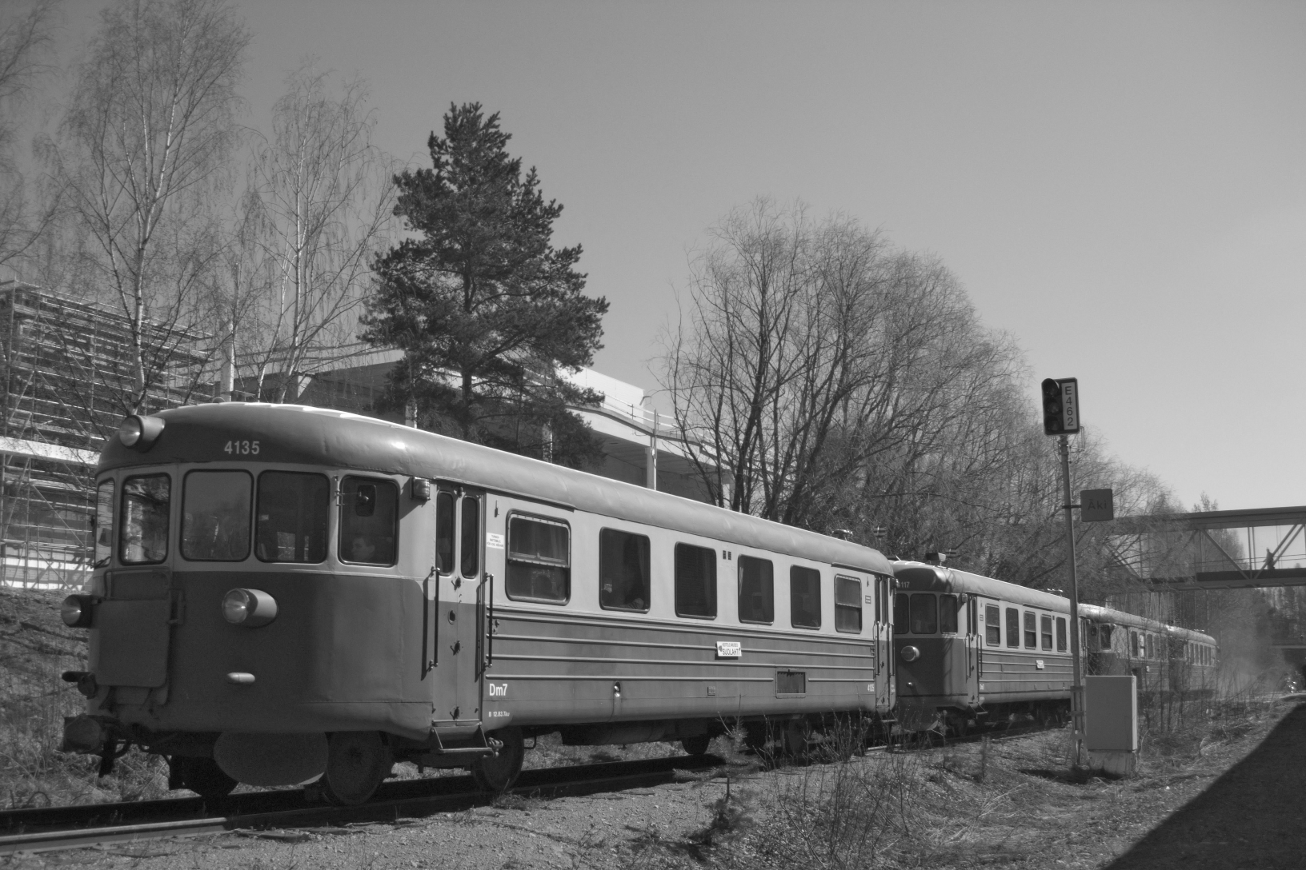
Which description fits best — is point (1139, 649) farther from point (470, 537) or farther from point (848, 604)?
point (470, 537)

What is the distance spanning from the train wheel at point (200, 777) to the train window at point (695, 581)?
447 cm

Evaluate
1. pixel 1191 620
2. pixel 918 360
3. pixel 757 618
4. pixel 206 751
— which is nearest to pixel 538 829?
pixel 206 751

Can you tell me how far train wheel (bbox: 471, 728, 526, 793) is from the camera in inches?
404

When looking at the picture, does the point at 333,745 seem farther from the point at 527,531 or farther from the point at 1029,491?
the point at 1029,491

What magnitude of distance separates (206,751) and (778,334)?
18327 mm

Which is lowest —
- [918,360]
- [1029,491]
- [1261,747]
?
[1261,747]

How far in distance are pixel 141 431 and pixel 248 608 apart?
1658mm

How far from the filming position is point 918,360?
88.8ft

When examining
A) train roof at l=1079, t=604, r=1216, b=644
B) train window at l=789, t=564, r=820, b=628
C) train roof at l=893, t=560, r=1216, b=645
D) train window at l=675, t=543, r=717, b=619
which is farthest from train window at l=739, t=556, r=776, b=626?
train roof at l=1079, t=604, r=1216, b=644

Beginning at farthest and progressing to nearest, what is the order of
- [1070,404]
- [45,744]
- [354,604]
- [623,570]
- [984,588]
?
[984,588], [1070,404], [623,570], [45,744], [354,604]

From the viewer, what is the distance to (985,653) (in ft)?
66.9

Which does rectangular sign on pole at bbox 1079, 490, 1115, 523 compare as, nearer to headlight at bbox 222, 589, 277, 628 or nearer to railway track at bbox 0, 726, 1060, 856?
railway track at bbox 0, 726, 1060, 856

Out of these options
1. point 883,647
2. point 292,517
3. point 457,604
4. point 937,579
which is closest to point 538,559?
point 457,604

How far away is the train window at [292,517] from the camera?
28.8 feet
